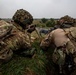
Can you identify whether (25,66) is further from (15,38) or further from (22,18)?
(22,18)

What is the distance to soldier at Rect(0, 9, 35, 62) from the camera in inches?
186

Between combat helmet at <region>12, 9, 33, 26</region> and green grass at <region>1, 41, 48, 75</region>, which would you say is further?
combat helmet at <region>12, 9, 33, 26</region>

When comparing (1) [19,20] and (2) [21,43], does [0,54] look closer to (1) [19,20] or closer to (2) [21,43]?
(2) [21,43]

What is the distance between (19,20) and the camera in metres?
5.69

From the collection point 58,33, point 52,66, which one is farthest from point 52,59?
point 58,33

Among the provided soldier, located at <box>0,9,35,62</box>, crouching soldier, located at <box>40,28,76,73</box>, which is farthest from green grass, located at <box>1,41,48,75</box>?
crouching soldier, located at <box>40,28,76,73</box>

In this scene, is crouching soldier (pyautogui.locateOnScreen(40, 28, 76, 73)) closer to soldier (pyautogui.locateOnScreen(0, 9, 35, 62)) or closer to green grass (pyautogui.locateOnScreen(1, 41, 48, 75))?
green grass (pyautogui.locateOnScreen(1, 41, 48, 75))

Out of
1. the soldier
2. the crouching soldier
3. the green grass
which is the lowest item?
the green grass

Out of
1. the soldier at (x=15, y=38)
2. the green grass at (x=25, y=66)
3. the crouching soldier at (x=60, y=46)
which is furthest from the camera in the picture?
the crouching soldier at (x=60, y=46)

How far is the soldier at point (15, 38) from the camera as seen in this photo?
4.72m

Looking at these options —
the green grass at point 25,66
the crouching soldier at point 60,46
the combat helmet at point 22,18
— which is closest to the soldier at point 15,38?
the combat helmet at point 22,18

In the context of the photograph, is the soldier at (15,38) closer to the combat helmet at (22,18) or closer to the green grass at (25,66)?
the combat helmet at (22,18)

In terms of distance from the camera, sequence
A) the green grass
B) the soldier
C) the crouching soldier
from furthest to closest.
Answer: the crouching soldier, the green grass, the soldier

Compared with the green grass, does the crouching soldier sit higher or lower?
higher
